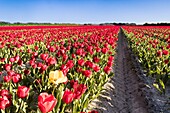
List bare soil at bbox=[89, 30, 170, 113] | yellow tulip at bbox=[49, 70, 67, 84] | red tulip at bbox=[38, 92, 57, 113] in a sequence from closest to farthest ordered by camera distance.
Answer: red tulip at bbox=[38, 92, 57, 113] < yellow tulip at bbox=[49, 70, 67, 84] < bare soil at bbox=[89, 30, 170, 113]

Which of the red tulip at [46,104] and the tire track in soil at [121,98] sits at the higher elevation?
the red tulip at [46,104]

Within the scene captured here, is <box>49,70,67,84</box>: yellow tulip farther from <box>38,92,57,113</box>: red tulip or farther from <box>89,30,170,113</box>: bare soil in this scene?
<box>89,30,170,113</box>: bare soil

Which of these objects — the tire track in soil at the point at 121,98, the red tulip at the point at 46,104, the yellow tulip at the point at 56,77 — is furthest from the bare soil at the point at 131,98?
the red tulip at the point at 46,104

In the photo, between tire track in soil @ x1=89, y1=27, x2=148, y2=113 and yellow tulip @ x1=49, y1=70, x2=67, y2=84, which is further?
tire track in soil @ x1=89, y1=27, x2=148, y2=113

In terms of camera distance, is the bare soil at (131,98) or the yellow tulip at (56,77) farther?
the bare soil at (131,98)

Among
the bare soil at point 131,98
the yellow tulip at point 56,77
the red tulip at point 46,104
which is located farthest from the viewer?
the bare soil at point 131,98

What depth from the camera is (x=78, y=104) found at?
4.65 meters

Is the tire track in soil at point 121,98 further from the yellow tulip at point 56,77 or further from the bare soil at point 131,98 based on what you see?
the yellow tulip at point 56,77

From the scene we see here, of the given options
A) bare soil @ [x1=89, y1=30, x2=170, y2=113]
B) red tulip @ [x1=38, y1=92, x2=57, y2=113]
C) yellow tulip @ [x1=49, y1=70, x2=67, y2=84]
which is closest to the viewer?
red tulip @ [x1=38, y1=92, x2=57, y2=113]

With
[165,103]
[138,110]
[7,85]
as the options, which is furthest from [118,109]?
[7,85]

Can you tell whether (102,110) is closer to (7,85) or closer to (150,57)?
(7,85)

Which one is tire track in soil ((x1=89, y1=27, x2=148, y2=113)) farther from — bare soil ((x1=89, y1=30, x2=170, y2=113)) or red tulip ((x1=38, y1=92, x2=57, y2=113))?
red tulip ((x1=38, y1=92, x2=57, y2=113))

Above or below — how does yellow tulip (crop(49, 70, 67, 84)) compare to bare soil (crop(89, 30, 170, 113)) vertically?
above

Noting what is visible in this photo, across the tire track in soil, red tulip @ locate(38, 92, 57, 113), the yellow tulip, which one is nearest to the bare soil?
the tire track in soil
